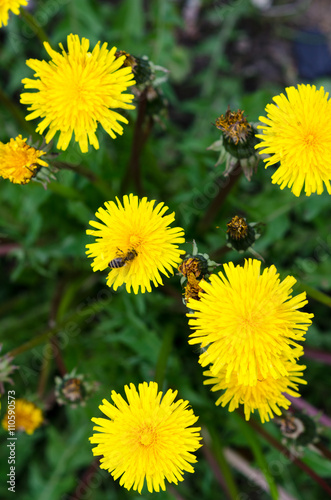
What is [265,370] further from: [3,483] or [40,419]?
[3,483]

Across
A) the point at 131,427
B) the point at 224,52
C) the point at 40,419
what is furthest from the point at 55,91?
the point at 224,52

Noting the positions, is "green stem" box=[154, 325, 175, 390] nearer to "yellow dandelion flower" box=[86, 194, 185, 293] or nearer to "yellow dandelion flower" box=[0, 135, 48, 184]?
"yellow dandelion flower" box=[86, 194, 185, 293]

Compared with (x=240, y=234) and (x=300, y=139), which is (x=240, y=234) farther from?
(x=300, y=139)

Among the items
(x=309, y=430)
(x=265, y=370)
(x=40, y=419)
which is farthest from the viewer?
(x=40, y=419)

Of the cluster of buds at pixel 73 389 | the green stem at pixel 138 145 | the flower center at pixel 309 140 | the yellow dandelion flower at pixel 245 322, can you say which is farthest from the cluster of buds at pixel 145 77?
the cluster of buds at pixel 73 389

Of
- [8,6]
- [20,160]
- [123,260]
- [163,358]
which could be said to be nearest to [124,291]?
[163,358]

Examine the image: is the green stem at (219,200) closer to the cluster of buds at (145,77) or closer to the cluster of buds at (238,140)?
the cluster of buds at (238,140)
